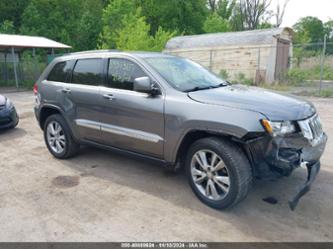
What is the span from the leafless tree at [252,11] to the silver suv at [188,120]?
126 feet

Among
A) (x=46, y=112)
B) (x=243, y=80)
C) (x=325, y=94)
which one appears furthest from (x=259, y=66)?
(x=46, y=112)

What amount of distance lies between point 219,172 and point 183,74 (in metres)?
1.52

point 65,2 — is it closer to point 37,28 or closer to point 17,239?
point 37,28

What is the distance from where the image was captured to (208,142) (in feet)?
10.4

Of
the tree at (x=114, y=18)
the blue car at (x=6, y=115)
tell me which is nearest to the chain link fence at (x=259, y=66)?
the tree at (x=114, y=18)

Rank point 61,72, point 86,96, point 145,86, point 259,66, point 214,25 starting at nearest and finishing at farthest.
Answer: point 145,86 < point 86,96 < point 61,72 < point 259,66 < point 214,25

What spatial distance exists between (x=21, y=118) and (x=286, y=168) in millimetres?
8063

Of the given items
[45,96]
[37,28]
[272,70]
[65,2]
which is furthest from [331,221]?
[65,2]

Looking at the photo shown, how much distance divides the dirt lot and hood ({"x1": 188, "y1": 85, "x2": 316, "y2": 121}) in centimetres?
113

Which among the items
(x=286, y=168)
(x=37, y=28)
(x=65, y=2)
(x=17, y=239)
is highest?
(x=65, y=2)

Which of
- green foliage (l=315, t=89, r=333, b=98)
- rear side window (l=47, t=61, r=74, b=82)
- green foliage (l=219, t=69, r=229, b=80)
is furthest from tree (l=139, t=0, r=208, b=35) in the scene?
rear side window (l=47, t=61, r=74, b=82)

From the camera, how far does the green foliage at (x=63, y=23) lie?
2609cm

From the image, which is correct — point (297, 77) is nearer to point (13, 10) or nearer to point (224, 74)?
point (224, 74)

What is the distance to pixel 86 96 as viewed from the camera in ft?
14.0
